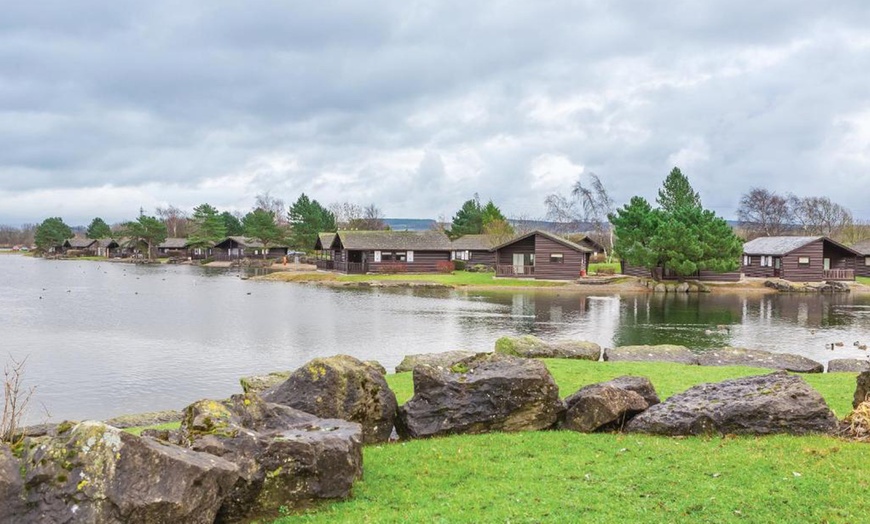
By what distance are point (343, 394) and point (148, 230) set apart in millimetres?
134826

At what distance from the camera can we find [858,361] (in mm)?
23859

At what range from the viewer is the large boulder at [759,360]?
2259 centimetres

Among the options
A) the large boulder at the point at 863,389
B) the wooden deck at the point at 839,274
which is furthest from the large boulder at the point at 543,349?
the wooden deck at the point at 839,274

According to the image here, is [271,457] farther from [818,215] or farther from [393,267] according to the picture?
[818,215]

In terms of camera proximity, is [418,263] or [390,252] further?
[418,263]

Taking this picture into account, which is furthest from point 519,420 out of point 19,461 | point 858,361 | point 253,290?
point 253,290

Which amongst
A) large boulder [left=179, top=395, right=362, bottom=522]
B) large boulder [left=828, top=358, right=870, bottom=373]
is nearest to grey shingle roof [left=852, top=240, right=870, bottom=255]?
large boulder [left=828, top=358, right=870, bottom=373]

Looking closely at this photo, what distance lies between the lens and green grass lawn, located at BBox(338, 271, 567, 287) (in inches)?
2635

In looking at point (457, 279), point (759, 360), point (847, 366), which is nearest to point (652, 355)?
point (759, 360)

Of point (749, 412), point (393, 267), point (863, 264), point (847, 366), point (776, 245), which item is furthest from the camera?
point (393, 267)

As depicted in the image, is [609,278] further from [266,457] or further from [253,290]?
[266,457]

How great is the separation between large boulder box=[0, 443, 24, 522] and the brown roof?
71.8m

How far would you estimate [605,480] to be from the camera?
9.39 metres

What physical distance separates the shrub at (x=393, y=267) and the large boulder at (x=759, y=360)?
5798cm
